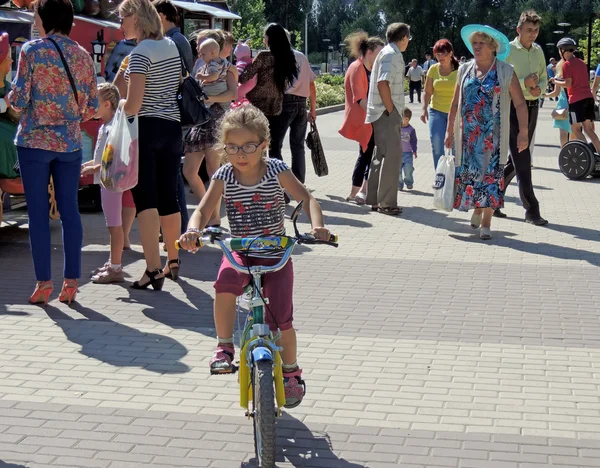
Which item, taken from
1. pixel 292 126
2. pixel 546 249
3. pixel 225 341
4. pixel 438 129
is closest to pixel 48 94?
pixel 225 341

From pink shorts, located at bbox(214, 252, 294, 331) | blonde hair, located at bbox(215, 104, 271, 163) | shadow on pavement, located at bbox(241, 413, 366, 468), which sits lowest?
shadow on pavement, located at bbox(241, 413, 366, 468)

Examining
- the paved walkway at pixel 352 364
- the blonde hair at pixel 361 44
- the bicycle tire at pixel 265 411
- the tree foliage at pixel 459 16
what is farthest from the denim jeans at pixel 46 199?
the tree foliage at pixel 459 16

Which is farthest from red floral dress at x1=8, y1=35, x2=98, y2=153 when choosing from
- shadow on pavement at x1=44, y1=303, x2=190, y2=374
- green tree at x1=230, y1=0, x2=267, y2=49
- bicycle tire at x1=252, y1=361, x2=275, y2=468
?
green tree at x1=230, y1=0, x2=267, y2=49

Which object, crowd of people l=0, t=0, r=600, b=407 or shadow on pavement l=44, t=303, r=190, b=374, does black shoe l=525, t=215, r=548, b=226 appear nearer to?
crowd of people l=0, t=0, r=600, b=407

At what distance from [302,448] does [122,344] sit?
1.96 metres

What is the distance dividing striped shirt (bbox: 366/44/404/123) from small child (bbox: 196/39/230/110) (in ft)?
6.39

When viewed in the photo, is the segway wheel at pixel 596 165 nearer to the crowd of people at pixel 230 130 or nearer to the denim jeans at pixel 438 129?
the crowd of people at pixel 230 130

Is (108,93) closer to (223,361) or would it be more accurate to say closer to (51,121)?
(51,121)

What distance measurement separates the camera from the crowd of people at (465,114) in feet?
30.5

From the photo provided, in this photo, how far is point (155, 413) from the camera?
484 cm

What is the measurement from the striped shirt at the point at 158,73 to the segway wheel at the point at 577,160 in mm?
8220

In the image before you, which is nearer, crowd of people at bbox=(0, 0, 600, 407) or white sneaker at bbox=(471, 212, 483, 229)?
crowd of people at bbox=(0, 0, 600, 407)

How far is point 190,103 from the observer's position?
23.8 ft

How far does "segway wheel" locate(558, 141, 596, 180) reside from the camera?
14.1 meters
